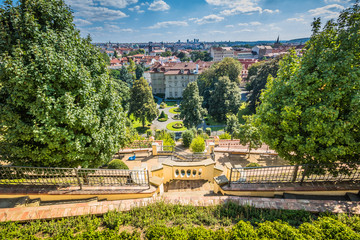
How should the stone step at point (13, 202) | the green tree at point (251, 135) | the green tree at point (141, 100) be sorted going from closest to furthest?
the stone step at point (13, 202) < the green tree at point (251, 135) < the green tree at point (141, 100)

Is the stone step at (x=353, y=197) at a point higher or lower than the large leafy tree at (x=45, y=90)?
lower

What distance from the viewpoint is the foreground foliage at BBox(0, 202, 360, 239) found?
4.82 meters

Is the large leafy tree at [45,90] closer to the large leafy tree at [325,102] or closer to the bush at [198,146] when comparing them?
the large leafy tree at [325,102]

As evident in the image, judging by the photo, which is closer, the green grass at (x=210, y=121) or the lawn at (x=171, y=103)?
the green grass at (x=210, y=121)

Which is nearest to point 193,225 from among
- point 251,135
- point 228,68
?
point 251,135

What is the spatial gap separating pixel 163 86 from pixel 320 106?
5590 centimetres

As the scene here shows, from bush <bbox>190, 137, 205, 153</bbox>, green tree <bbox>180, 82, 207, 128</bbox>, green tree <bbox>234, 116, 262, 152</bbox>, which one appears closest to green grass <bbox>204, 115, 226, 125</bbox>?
green tree <bbox>180, 82, 207, 128</bbox>

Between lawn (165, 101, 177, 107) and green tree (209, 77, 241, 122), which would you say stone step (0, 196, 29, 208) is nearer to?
green tree (209, 77, 241, 122)

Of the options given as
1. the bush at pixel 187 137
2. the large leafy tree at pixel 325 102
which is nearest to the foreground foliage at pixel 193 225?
the large leafy tree at pixel 325 102

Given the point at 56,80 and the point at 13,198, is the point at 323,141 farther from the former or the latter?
the point at 13,198

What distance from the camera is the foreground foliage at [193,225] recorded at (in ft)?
15.8

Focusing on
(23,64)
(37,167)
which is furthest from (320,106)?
(37,167)

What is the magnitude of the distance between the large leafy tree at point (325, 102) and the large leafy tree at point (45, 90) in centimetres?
738

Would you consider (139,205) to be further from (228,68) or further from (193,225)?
(228,68)
